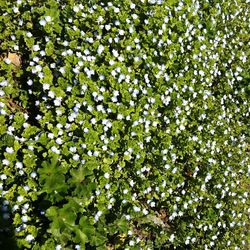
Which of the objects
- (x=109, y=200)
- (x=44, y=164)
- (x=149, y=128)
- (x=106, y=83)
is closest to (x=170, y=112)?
(x=149, y=128)

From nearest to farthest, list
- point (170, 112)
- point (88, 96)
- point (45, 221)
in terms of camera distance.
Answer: point (45, 221), point (88, 96), point (170, 112)

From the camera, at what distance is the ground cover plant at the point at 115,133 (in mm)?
3189

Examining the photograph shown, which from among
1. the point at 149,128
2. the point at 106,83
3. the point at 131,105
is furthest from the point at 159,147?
the point at 106,83

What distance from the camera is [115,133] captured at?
3.71m

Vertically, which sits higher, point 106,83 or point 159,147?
point 106,83

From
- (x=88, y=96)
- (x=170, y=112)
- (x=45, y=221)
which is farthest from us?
(x=170, y=112)

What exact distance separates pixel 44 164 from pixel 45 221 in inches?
16.0

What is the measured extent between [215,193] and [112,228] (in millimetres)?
1362

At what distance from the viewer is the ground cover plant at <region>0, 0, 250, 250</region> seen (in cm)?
319

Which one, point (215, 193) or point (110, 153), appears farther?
point (215, 193)

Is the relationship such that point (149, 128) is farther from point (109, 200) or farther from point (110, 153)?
point (109, 200)

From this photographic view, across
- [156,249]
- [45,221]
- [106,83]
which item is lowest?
[45,221]

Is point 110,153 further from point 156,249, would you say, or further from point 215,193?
point 215,193

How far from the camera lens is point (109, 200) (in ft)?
11.6
